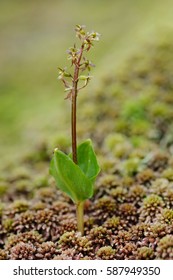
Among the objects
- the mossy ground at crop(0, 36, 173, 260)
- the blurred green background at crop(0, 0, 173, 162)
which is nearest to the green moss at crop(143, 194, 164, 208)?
the mossy ground at crop(0, 36, 173, 260)

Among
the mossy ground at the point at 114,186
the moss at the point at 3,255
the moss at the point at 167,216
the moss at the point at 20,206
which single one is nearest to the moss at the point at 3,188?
the mossy ground at the point at 114,186

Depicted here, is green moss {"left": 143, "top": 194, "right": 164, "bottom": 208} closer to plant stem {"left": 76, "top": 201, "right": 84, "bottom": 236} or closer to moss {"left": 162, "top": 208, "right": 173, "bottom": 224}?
moss {"left": 162, "top": 208, "right": 173, "bottom": 224}

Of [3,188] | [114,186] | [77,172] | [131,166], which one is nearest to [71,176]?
[77,172]

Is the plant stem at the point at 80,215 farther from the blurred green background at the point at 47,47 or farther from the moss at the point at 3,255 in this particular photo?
the blurred green background at the point at 47,47

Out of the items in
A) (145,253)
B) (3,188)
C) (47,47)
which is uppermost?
(47,47)

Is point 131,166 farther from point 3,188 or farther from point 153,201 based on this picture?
point 3,188

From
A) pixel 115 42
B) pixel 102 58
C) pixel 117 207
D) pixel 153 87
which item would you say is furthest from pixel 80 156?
pixel 115 42

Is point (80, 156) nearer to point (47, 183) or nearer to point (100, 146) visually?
point (47, 183)
